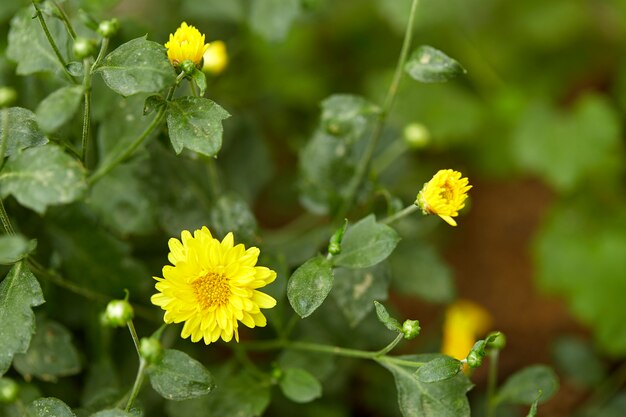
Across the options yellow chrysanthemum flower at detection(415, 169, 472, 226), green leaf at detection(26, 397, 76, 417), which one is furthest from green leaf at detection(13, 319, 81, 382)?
yellow chrysanthemum flower at detection(415, 169, 472, 226)

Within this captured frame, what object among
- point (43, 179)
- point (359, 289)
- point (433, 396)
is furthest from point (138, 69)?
point (433, 396)

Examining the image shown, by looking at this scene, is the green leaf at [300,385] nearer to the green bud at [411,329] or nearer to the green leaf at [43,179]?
the green bud at [411,329]

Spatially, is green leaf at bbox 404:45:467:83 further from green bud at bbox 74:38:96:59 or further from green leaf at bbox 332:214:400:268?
green bud at bbox 74:38:96:59

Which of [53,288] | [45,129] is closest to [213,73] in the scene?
[53,288]

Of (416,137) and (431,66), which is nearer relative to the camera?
(431,66)

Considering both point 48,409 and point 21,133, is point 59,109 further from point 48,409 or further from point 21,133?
point 48,409

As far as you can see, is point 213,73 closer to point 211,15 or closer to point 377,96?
point 211,15
